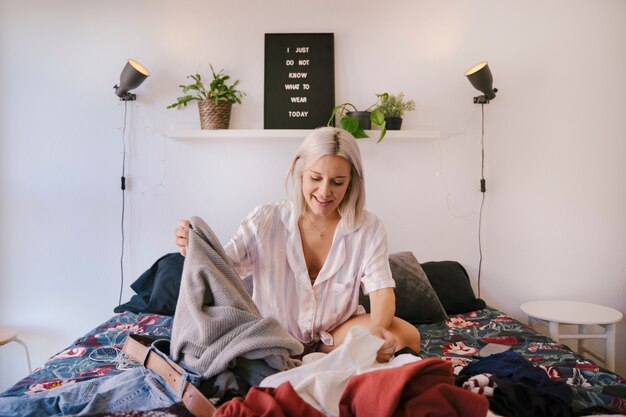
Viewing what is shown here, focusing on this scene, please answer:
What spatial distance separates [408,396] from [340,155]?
2.86ft

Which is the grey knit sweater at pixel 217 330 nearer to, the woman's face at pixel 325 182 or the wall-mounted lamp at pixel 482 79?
the woman's face at pixel 325 182

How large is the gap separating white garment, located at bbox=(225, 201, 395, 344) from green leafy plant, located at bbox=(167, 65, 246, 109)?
1180 millimetres

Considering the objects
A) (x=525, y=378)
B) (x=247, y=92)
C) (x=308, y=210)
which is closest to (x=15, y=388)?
(x=308, y=210)

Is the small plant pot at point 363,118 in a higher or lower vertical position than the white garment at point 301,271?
higher

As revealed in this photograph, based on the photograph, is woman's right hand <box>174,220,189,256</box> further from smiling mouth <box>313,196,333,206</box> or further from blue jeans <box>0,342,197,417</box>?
smiling mouth <box>313,196,333,206</box>

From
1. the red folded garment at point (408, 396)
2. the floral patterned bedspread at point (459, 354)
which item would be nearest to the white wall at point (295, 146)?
the floral patterned bedspread at point (459, 354)

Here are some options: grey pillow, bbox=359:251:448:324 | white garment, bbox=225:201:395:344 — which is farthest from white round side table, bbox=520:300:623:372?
white garment, bbox=225:201:395:344

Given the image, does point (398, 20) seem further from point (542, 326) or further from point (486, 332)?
point (542, 326)

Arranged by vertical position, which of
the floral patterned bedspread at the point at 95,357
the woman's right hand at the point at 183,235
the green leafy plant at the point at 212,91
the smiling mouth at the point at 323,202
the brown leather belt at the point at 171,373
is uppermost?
the green leafy plant at the point at 212,91

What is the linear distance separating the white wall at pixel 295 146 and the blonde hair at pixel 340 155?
1.13 m

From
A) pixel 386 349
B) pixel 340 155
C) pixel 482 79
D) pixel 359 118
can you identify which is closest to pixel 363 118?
pixel 359 118

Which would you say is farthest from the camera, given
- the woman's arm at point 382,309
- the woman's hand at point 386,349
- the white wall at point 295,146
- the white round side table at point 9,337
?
the white wall at point 295,146

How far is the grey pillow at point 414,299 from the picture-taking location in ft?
7.46

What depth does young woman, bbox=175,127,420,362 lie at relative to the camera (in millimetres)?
1587
